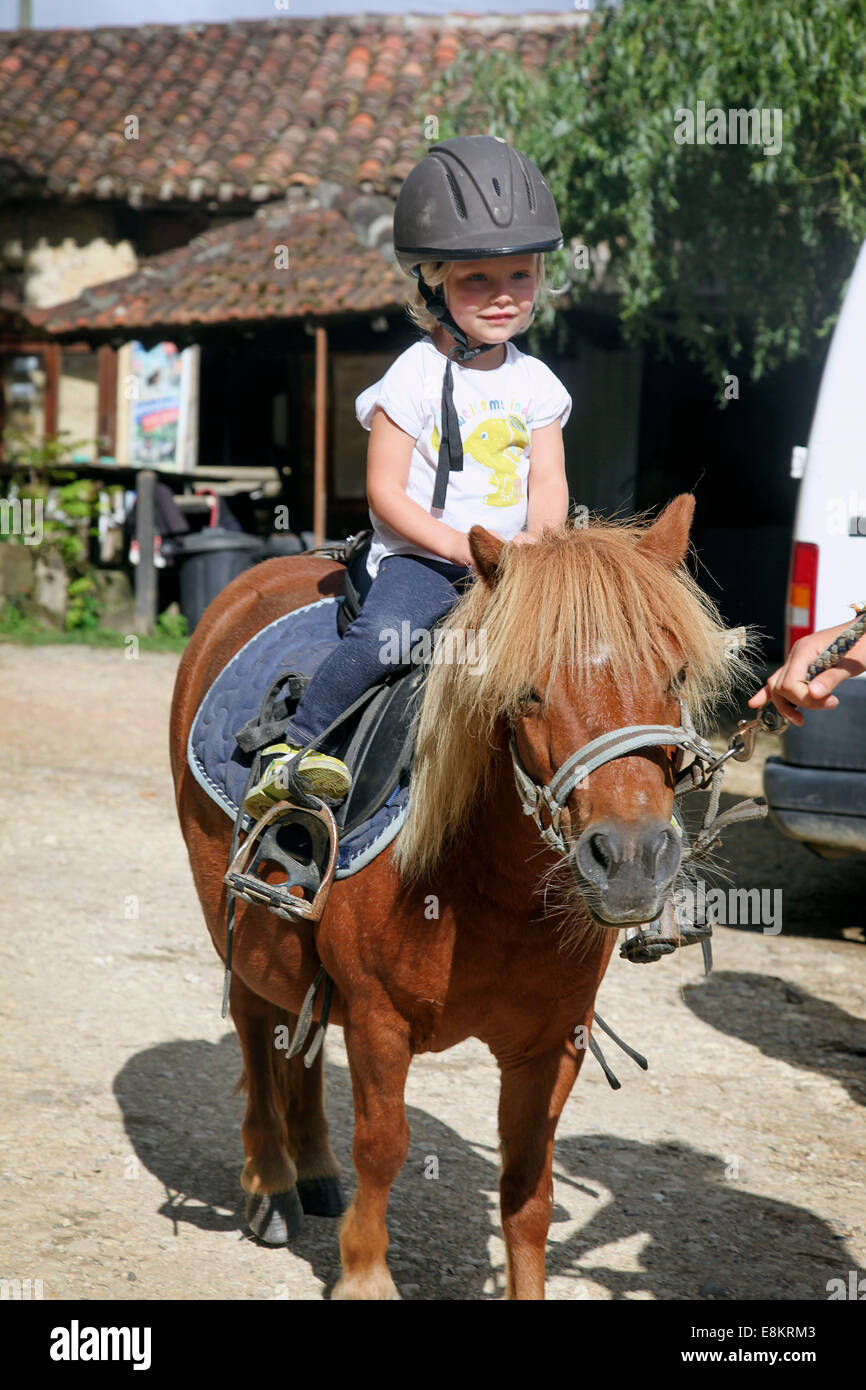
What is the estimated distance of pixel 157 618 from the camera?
14.5 meters

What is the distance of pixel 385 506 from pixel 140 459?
53.8 feet

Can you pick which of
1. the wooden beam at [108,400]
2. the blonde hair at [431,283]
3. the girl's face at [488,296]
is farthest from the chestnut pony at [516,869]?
the wooden beam at [108,400]

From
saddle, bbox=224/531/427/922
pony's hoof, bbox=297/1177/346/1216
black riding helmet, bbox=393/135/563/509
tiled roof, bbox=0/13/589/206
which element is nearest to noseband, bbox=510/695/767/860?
saddle, bbox=224/531/427/922

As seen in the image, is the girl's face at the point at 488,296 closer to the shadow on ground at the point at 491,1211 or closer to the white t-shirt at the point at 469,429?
the white t-shirt at the point at 469,429

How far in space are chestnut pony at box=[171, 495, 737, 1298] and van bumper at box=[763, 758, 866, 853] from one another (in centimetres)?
275

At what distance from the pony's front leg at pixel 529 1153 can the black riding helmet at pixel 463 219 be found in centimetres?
126

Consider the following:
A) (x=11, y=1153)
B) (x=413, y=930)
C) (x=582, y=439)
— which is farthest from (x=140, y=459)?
(x=413, y=930)

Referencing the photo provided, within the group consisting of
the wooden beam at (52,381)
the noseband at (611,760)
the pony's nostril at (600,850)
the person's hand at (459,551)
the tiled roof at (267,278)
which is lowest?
the pony's nostril at (600,850)

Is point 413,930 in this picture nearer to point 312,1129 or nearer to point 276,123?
point 312,1129

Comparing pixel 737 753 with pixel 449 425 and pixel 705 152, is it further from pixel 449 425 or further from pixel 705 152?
pixel 705 152

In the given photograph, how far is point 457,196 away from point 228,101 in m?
17.9

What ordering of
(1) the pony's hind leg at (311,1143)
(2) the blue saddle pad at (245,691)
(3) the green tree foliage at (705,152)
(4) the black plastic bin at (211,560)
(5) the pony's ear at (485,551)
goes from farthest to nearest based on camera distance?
(4) the black plastic bin at (211,560)
(3) the green tree foliage at (705,152)
(1) the pony's hind leg at (311,1143)
(2) the blue saddle pad at (245,691)
(5) the pony's ear at (485,551)

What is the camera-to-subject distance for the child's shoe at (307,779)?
2.71m

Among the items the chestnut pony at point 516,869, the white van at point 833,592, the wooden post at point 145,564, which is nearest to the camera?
the chestnut pony at point 516,869
